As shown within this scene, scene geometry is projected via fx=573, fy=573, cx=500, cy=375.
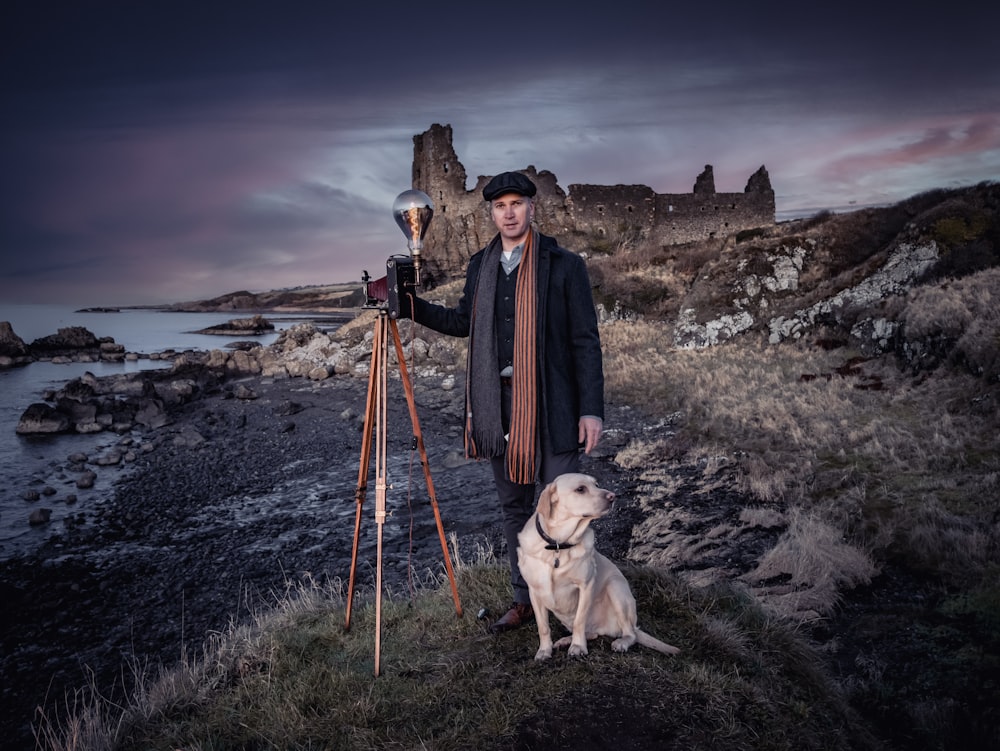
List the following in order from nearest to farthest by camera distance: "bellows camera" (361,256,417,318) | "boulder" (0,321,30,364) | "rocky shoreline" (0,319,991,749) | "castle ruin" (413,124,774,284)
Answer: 1. "bellows camera" (361,256,417,318)
2. "rocky shoreline" (0,319,991,749)
3. "castle ruin" (413,124,774,284)
4. "boulder" (0,321,30,364)

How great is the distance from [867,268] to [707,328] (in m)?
4.18

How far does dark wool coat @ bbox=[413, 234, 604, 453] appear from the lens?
11.4 ft

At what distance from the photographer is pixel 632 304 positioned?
22.2 meters

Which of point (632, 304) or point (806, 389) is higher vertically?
point (632, 304)

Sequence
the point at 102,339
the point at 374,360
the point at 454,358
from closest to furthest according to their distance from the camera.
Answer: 1. the point at 374,360
2. the point at 454,358
3. the point at 102,339

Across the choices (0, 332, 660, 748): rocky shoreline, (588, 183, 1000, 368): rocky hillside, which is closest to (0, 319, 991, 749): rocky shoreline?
(0, 332, 660, 748): rocky shoreline

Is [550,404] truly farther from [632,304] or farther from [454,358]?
[632,304]

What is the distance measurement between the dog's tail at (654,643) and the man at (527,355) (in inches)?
32.2

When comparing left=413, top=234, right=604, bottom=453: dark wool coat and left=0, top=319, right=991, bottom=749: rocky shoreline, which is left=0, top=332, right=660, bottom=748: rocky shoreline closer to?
left=0, top=319, right=991, bottom=749: rocky shoreline

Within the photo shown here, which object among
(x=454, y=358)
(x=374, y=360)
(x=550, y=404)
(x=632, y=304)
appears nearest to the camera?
(x=550, y=404)

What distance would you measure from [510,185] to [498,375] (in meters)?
1.14

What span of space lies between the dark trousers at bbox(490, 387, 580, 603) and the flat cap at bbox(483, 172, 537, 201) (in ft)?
3.95

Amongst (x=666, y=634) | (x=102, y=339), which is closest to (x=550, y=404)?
(x=666, y=634)

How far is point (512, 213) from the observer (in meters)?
3.41
